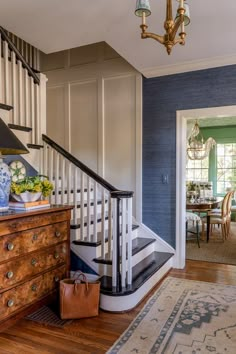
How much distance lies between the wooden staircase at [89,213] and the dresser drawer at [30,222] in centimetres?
41

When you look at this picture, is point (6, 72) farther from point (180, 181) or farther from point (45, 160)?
point (180, 181)

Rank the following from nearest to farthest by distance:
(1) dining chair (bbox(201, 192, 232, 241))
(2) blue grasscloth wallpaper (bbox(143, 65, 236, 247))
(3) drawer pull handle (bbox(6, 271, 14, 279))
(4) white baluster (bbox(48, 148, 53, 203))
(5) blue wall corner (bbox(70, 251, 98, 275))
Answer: (3) drawer pull handle (bbox(6, 271, 14, 279)), (5) blue wall corner (bbox(70, 251, 98, 275)), (4) white baluster (bbox(48, 148, 53, 203)), (2) blue grasscloth wallpaper (bbox(143, 65, 236, 247)), (1) dining chair (bbox(201, 192, 232, 241))

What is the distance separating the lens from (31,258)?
246cm

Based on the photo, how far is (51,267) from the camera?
2.70 meters

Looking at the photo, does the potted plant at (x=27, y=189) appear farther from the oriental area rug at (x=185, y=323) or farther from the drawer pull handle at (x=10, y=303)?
the oriental area rug at (x=185, y=323)

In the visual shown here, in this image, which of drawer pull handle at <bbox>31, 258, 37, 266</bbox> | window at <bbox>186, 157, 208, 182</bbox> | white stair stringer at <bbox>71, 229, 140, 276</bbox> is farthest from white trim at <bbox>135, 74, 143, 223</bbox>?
window at <bbox>186, 157, 208, 182</bbox>

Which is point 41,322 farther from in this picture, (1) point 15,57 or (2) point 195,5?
(2) point 195,5

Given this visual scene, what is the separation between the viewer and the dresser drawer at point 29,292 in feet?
7.29

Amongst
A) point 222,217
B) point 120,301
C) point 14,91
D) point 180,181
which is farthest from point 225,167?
point 14,91

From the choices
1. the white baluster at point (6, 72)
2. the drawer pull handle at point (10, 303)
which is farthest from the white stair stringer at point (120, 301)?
the white baluster at point (6, 72)

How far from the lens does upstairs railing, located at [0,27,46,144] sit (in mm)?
3020

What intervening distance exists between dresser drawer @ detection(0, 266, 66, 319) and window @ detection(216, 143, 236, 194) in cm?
670

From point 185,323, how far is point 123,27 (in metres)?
2.83

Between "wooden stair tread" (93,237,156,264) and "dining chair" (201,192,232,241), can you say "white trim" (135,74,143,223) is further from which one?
"dining chair" (201,192,232,241)
